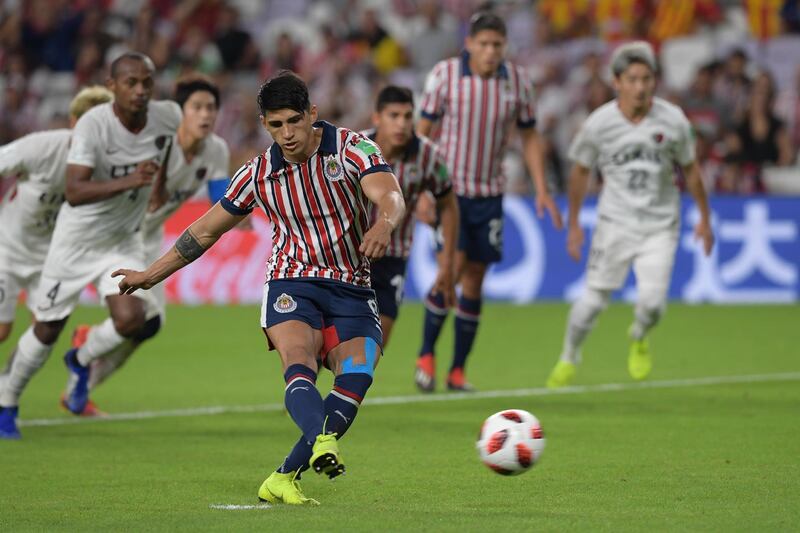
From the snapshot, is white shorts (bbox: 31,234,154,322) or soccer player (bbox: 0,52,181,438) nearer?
soccer player (bbox: 0,52,181,438)

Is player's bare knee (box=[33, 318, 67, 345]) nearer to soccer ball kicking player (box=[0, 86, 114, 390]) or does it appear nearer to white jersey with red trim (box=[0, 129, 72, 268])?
soccer ball kicking player (box=[0, 86, 114, 390])

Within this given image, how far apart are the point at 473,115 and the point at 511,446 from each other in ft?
16.8

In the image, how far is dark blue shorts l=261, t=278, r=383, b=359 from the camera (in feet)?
21.7

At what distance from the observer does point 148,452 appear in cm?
833

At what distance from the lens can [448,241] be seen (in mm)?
9367

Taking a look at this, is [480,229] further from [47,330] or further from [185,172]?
[47,330]

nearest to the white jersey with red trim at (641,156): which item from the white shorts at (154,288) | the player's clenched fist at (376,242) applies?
the white shorts at (154,288)

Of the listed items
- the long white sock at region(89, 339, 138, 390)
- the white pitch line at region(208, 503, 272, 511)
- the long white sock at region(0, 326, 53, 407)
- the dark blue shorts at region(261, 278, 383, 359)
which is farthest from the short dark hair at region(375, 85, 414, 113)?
the white pitch line at region(208, 503, 272, 511)

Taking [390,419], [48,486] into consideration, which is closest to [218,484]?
[48,486]

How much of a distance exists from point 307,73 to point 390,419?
476 inches

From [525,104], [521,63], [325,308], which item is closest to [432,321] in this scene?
[525,104]

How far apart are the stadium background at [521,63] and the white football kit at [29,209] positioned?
23.7ft

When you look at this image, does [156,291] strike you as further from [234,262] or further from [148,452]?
[234,262]

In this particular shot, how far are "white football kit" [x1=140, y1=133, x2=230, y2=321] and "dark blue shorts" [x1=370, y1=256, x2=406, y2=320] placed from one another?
1.19m
